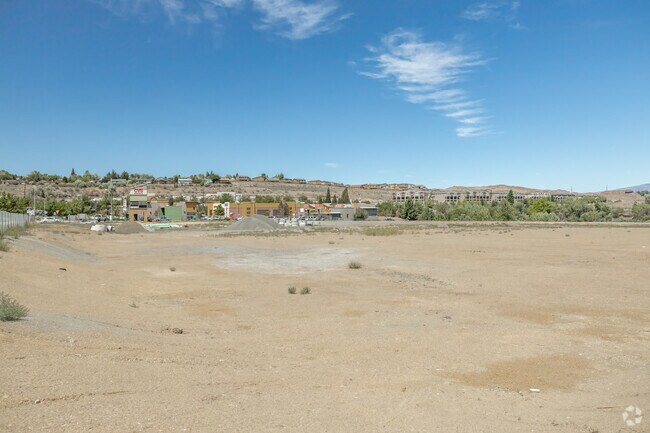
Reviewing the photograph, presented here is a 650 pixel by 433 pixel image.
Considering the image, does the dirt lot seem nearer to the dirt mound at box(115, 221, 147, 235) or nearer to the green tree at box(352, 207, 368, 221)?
the dirt mound at box(115, 221, 147, 235)

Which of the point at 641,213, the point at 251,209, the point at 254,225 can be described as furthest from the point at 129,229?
the point at 641,213

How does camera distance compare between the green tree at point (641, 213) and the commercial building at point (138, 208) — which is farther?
the green tree at point (641, 213)

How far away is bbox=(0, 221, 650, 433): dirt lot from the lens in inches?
266

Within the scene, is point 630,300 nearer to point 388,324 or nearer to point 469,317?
point 469,317

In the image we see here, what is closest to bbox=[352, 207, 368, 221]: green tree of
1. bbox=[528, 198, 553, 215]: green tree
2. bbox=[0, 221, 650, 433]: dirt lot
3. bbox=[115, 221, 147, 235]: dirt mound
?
bbox=[528, 198, 553, 215]: green tree

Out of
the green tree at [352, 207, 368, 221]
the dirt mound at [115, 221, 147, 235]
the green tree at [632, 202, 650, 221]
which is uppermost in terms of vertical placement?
the green tree at [632, 202, 650, 221]

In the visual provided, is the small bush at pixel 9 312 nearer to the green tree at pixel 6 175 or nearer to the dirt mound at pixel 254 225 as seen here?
the dirt mound at pixel 254 225

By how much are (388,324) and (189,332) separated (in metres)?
5.40

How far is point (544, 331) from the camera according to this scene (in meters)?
13.0

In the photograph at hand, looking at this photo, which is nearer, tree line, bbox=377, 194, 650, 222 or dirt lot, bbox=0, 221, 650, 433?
dirt lot, bbox=0, 221, 650, 433

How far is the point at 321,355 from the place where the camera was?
34.6 feet

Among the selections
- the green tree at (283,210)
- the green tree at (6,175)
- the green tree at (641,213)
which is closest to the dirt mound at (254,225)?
the green tree at (283,210)

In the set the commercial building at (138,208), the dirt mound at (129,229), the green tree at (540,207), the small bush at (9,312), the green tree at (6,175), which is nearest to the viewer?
the small bush at (9,312)

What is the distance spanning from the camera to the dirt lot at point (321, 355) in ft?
22.2
